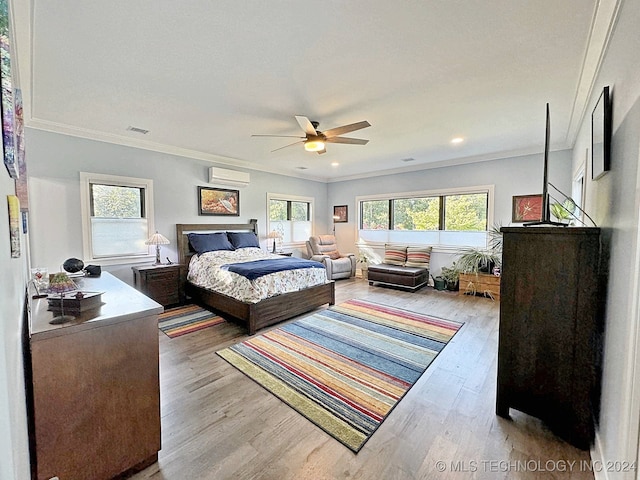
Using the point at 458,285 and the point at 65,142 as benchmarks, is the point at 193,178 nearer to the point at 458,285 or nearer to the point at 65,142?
the point at 65,142

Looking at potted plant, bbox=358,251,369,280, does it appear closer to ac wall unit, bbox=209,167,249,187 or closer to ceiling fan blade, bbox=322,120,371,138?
ac wall unit, bbox=209,167,249,187

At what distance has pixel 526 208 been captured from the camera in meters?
4.85

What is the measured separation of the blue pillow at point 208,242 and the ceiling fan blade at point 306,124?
2.68 metres

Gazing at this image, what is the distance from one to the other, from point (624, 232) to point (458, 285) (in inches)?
171

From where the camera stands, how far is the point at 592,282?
163cm

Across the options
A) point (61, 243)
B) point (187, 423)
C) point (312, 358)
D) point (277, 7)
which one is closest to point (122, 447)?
point (187, 423)

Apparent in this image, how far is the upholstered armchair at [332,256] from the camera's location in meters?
6.47

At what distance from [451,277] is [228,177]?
4645 millimetres

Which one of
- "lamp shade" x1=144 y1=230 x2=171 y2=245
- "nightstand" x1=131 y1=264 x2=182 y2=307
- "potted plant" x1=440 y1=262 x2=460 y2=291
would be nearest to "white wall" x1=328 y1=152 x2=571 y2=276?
"potted plant" x1=440 y1=262 x2=460 y2=291

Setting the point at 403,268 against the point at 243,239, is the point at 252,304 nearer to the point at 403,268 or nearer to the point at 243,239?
the point at 243,239

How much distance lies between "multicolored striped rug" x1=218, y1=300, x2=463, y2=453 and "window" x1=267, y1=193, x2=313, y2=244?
2.96 meters

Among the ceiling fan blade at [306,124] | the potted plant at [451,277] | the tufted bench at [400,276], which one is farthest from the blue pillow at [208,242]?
the potted plant at [451,277]

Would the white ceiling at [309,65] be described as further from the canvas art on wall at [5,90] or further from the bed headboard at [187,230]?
the bed headboard at [187,230]

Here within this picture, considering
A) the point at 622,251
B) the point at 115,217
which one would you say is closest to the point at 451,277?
the point at 622,251
